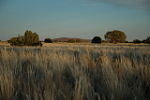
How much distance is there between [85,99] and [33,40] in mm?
23515

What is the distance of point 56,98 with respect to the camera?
1.88 m

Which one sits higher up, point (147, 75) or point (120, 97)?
point (147, 75)

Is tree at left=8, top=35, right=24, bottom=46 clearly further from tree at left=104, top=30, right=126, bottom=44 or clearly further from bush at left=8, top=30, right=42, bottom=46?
tree at left=104, top=30, right=126, bottom=44

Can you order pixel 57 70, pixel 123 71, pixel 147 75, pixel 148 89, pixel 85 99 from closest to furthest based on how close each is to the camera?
pixel 85 99 → pixel 148 89 → pixel 147 75 → pixel 123 71 → pixel 57 70

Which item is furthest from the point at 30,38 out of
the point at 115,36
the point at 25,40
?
the point at 115,36

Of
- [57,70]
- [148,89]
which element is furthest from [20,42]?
[148,89]

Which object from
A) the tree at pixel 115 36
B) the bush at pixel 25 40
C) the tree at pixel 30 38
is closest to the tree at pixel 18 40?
the bush at pixel 25 40

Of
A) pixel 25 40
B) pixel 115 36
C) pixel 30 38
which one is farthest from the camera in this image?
pixel 115 36

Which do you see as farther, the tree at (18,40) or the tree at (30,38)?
the tree at (18,40)

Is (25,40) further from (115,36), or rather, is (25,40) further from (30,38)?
(115,36)

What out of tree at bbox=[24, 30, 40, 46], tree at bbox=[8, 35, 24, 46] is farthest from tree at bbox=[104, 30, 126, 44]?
tree at bbox=[8, 35, 24, 46]

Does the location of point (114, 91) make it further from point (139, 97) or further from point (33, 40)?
point (33, 40)

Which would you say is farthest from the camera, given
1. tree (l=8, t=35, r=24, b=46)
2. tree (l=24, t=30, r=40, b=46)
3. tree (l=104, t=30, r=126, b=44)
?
tree (l=104, t=30, r=126, b=44)

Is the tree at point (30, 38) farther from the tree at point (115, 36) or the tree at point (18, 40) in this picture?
the tree at point (115, 36)
